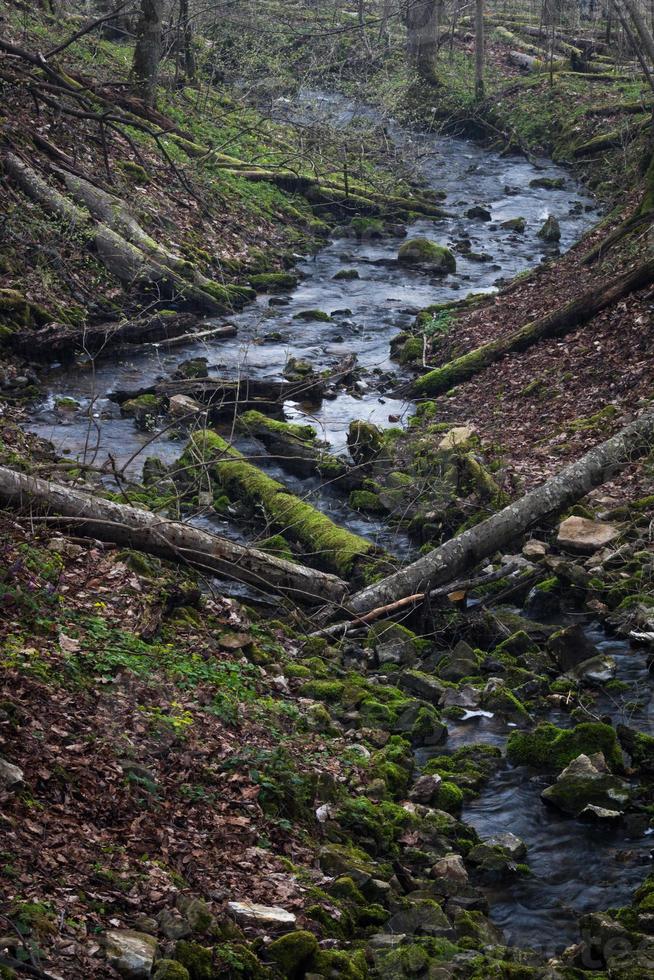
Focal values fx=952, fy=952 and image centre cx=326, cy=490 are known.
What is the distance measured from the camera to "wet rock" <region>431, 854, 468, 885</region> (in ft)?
18.8

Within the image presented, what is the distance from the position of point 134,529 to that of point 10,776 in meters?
2.98

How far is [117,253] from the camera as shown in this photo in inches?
665

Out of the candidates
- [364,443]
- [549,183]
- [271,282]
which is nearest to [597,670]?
[364,443]

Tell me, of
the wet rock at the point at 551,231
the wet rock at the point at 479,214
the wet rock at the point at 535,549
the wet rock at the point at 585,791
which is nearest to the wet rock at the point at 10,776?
the wet rock at the point at 585,791

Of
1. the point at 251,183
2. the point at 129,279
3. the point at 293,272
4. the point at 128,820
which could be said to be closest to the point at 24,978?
the point at 128,820

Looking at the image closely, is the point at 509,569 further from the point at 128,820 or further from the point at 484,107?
the point at 484,107

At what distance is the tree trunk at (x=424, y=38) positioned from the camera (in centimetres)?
2977

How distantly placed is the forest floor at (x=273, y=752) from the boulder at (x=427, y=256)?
963 centimetres

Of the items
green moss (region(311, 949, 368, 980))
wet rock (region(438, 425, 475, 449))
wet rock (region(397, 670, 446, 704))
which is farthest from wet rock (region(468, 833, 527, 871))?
wet rock (region(438, 425, 475, 449))

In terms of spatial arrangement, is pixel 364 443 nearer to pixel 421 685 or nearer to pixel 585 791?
pixel 421 685

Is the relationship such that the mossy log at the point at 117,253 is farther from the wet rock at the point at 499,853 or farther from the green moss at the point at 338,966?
the green moss at the point at 338,966

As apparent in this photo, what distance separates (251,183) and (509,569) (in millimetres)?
16408

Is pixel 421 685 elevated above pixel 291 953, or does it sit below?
below

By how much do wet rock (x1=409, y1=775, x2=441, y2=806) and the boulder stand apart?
16.2 m
